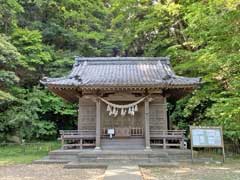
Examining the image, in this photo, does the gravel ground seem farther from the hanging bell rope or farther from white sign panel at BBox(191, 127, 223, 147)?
white sign panel at BBox(191, 127, 223, 147)

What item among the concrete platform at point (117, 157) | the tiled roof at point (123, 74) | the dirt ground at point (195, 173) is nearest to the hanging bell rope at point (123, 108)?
the tiled roof at point (123, 74)

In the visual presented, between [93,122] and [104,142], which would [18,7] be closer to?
[93,122]

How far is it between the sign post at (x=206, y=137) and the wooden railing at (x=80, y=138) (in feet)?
14.3

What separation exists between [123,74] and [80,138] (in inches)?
142

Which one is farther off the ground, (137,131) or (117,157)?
(137,131)

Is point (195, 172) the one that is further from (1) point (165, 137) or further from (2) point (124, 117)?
(2) point (124, 117)

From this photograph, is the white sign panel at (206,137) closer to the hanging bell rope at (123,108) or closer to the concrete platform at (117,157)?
the concrete platform at (117,157)

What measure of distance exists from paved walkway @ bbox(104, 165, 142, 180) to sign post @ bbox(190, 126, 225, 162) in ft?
9.75

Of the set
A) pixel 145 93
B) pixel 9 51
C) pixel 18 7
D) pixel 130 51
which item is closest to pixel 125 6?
pixel 130 51

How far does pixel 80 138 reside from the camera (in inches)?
502

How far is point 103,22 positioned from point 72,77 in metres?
14.3

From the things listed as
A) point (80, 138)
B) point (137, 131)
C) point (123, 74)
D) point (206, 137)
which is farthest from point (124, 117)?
point (206, 137)

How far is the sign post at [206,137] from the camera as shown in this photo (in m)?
11.3

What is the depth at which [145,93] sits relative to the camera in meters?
12.5
